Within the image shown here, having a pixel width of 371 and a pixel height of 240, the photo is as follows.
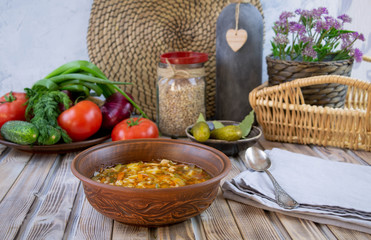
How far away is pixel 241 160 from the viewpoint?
1220 millimetres

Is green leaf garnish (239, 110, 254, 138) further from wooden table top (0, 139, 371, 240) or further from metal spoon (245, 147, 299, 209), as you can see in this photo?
wooden table top (0, 139, 371, 240)

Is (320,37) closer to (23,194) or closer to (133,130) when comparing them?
(133,130)

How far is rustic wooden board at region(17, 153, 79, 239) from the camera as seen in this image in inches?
31.6

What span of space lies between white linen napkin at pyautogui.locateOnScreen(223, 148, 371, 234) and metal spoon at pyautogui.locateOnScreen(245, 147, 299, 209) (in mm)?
12

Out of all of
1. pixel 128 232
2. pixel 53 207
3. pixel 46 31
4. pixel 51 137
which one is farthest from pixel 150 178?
pixel 46 31

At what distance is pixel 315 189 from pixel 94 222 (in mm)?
491

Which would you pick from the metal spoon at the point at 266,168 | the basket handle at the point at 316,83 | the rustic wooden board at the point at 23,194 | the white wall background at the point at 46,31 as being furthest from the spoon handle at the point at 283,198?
the white wall background at the point at 46,31

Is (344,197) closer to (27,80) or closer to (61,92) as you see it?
(61,92)

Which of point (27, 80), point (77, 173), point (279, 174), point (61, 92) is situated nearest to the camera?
point (77, 173)

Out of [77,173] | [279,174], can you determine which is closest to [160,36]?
[279,174]

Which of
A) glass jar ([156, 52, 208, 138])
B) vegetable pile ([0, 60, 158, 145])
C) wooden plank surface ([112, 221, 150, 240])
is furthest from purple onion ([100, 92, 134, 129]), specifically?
wooden plank surface ([112, 221, 150, 240])

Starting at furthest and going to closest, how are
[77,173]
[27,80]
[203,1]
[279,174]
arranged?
[27,80] < [203,1] < [279,174] < [77,173]

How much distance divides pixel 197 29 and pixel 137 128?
1.94 ft

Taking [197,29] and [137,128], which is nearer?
[137,128]
